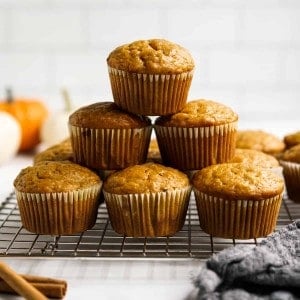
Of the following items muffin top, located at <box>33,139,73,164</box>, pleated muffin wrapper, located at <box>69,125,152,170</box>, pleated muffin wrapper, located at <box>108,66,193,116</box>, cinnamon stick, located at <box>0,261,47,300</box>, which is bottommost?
muffin top, located at <box>33,139,73,164</box>

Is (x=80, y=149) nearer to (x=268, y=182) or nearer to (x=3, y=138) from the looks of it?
(x=268, y=182)

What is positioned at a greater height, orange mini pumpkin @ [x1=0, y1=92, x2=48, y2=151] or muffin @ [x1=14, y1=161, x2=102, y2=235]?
muffin @ [x1=14, y1=161, x2=102, y2=235]

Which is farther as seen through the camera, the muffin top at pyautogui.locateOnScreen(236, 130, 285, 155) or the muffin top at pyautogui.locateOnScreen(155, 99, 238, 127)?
the muffin top at pyautogui.locateOnScreen(236, 130, 285, 155)

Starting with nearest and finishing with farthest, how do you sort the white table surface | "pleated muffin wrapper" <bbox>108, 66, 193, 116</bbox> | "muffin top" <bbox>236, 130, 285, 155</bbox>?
1. the white table surface
2. "pleated muffin wrapper" <bbox>108, 66, 193, 116</bbox>
3. "muffin top" <bbox>236, 130, 285, 155</bbox>

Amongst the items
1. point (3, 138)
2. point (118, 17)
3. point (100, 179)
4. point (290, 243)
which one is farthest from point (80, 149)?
point (118, 17)

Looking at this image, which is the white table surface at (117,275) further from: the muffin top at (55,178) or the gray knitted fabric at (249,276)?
the muffin top at (55,178)

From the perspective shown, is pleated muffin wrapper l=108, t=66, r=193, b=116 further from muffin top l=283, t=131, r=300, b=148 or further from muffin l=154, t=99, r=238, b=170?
muffin top l=283, t=131, r=300, b=148

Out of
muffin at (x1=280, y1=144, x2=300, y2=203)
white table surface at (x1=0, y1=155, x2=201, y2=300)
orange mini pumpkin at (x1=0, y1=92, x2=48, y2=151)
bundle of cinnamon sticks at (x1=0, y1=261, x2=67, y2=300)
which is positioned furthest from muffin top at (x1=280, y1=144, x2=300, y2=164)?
orange mini pumpkin at (x1=0, y1=92, x2=48, y2=151)
